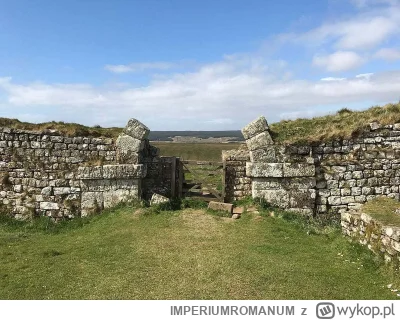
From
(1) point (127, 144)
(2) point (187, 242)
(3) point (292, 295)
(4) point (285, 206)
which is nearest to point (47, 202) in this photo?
(1) point (127, 144)

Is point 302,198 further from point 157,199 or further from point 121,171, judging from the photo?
point 121,171

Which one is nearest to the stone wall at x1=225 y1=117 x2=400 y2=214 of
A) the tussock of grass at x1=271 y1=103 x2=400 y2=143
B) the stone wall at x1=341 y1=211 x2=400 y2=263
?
the tussock of grass at x1=271 y1=103 x2=400 y2=143

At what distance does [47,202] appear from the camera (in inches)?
447

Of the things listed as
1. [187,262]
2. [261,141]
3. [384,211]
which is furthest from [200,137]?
[187,262]

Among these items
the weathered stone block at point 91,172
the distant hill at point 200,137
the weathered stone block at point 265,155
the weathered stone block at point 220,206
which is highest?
the distant hill at point 200,137

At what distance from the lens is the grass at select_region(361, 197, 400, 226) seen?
764cm

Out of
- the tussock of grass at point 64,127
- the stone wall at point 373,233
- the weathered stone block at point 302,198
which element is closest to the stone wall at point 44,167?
the tussock of grass at point 64,127

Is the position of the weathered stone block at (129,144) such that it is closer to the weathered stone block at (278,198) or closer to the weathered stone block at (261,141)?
the weathered stone block at (261,141)

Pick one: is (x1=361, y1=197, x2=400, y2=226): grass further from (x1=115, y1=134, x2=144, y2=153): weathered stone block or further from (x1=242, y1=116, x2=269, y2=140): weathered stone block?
(x1=115, y1=134, x2=144, y2=153): weathered stone block

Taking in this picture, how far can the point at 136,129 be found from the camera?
1130cm

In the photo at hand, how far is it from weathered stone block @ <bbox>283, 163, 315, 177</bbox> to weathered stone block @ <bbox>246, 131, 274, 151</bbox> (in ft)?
2.91
